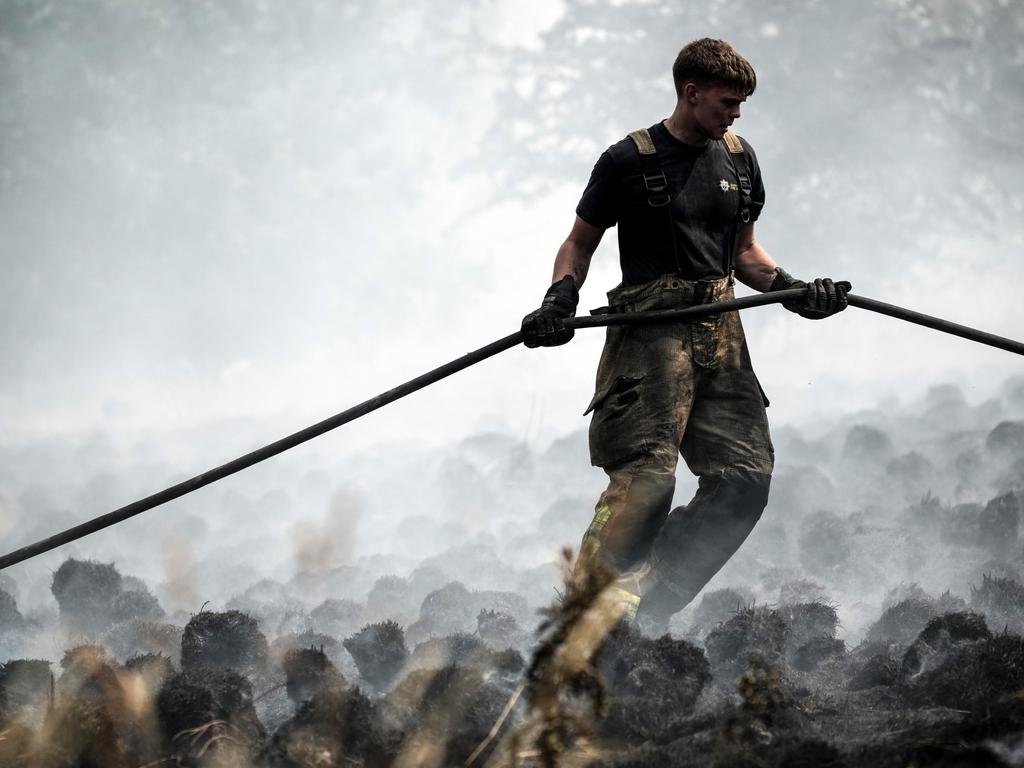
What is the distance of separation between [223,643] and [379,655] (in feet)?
2.74

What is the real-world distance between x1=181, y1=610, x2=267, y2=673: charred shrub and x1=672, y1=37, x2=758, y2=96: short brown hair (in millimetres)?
3581

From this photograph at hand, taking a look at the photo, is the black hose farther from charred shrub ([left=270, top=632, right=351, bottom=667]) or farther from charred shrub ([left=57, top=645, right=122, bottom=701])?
charred shrub ([left=270, top=632, right=351, bottom=667])

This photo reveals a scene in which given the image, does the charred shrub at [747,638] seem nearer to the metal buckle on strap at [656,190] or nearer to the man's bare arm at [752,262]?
the man's bare arm at [752,262]

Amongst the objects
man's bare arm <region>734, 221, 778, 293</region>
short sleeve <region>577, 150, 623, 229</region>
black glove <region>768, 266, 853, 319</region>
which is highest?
short sleeve <region>577, 150, 623, 229</region>

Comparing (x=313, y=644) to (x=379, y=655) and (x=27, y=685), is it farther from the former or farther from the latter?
(x=27, y=685)

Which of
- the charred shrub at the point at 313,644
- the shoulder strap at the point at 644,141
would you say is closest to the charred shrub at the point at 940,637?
the shoulder strap at the point at 644,141

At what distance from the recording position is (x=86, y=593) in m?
8.62

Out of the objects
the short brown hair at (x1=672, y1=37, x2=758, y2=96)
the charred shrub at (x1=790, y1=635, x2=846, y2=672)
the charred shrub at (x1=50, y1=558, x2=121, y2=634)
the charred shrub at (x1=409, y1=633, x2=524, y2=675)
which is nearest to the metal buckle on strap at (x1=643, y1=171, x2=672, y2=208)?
the short brown hair at (x1=672, y1=37, x2=758, y2=96)

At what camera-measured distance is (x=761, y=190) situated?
516 centimetres

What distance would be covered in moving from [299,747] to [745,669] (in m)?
2.39

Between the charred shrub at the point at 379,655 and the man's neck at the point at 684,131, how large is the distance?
3102mm

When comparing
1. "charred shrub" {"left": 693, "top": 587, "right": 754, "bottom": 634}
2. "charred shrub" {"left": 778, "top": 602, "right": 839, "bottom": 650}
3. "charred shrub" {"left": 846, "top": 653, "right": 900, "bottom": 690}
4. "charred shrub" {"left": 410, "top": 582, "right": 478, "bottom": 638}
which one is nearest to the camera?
"charred shrub" {"left": 846, "top": 653, "right": 900, "bottom": 690}

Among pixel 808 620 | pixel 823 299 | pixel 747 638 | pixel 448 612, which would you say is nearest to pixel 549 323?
pixel 823 299

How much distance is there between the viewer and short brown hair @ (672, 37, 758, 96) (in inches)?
183
